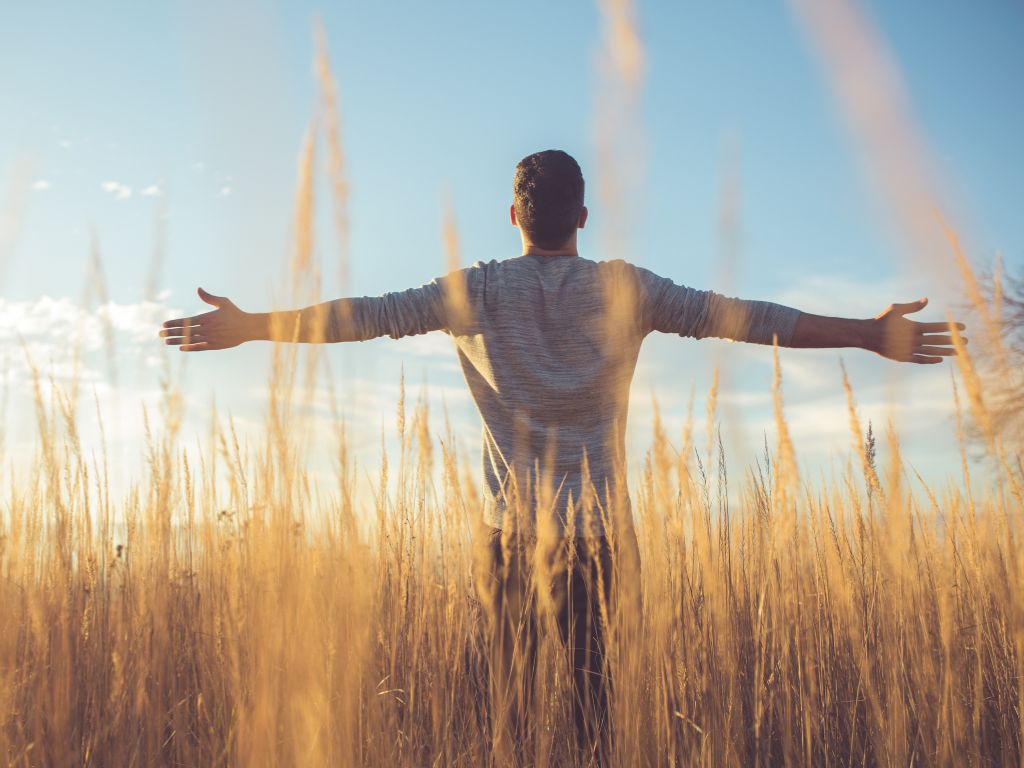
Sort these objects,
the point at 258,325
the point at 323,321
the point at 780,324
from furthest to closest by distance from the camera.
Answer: the point at 780,324
the point at 258,325
the point at 323,321

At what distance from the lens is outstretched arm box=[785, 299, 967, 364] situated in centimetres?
164

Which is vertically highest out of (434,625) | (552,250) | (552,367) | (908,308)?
(552,250)

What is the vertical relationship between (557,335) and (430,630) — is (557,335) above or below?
above

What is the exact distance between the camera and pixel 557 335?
5.57 ft

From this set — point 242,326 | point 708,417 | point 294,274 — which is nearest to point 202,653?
point 242,326

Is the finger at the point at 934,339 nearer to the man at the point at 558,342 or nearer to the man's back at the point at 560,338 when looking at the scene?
the man at the point at 558,342

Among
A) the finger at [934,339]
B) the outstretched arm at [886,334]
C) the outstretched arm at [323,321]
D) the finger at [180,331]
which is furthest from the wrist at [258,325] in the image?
the finger at [934,339]

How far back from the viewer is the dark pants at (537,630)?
4.91ft

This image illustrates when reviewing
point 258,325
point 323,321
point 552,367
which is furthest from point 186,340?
point 552,367

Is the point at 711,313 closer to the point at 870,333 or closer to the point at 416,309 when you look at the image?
the point at 870,333

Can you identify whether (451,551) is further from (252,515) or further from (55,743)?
(55,743)

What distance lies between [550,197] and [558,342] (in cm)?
34

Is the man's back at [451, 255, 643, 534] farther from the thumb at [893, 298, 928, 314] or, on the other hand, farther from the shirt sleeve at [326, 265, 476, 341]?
the thumb at [893, 298, 928, 314]

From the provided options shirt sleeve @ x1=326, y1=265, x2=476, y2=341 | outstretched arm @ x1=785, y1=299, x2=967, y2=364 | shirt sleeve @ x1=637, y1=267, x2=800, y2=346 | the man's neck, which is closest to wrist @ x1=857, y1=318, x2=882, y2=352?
outstretched arm @ x1=785, y1=299, x2=967, y2=364
